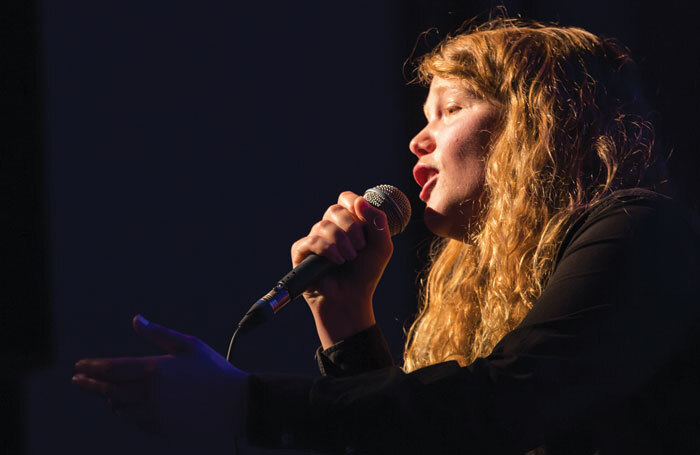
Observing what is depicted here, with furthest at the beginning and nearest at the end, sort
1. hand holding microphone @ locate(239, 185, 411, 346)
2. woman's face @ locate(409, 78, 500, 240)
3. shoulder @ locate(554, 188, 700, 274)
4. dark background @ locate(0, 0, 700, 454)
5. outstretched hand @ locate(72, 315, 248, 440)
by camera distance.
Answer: dark background @ locate(0, 0, 700, 454) < woman's face @ locate(409, 78, 500, 240) < hand holding microphone @ locate(239, 185, 411, 346) < shoulder @ locate(554, 188, 700, 274) < outstretched hand @ locate(72, 315, 248, 440)

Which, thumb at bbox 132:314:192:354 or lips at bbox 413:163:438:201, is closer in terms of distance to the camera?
thumb at bbox 132:314:192:354

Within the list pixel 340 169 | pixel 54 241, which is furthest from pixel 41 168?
pixel 340 169

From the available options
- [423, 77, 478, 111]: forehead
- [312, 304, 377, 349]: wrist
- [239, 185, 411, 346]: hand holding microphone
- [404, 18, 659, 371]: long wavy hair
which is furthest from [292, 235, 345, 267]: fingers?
[423, 77, 478, 111]: forehead

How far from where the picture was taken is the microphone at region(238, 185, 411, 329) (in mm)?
1112

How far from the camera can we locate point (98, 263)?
6.49 feet

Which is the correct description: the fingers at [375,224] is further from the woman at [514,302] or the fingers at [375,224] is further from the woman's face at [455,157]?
the woman's face at [455,157]

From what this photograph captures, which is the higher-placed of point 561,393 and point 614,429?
point 561,393

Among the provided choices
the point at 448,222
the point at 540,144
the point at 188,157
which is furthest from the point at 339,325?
the point at 188,157

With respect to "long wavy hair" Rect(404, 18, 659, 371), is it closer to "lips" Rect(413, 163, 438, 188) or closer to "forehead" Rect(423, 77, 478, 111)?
"forehead" Rect(423, 77, 478, 111)

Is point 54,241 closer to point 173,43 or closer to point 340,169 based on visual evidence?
point 173,43

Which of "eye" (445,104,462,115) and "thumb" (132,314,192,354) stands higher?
"eye" (445,104,462,115)

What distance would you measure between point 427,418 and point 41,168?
1.59 m

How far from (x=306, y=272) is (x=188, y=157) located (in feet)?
3.70

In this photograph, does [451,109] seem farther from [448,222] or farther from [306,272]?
[306,272]
